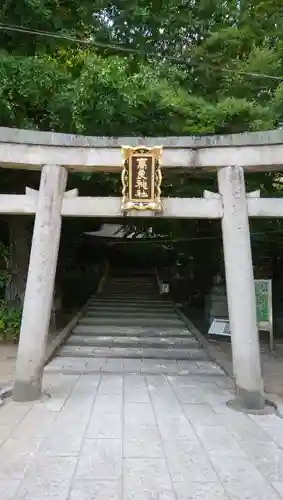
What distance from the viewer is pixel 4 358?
10.4 m

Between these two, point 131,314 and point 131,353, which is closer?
point 131,353

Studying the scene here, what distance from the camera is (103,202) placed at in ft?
23.4

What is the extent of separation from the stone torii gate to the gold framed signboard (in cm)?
15

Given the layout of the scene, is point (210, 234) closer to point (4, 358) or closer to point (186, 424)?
point (4, 358)

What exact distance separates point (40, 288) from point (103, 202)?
1572mm

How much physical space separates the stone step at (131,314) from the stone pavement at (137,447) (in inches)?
278

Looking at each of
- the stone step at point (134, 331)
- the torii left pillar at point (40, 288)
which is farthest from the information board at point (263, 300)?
the torii left pillar at point (40, 288)

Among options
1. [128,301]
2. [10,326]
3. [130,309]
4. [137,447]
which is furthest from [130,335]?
[137,447]

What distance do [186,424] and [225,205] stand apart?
3159mm

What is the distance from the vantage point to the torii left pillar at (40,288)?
6.88 meters

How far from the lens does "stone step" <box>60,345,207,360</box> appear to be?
34.0ft

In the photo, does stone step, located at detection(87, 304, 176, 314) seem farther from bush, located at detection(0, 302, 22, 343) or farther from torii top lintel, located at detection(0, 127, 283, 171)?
torii top lintel, located at detection(0, 127, 283, 171)

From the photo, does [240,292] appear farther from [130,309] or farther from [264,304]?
[130,309]

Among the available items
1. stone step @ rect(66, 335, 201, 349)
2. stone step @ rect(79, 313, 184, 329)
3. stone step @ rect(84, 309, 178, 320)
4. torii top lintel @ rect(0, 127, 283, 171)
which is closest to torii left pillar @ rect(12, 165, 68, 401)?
torii top lintel @ rect(0, 127, 283, 171)
